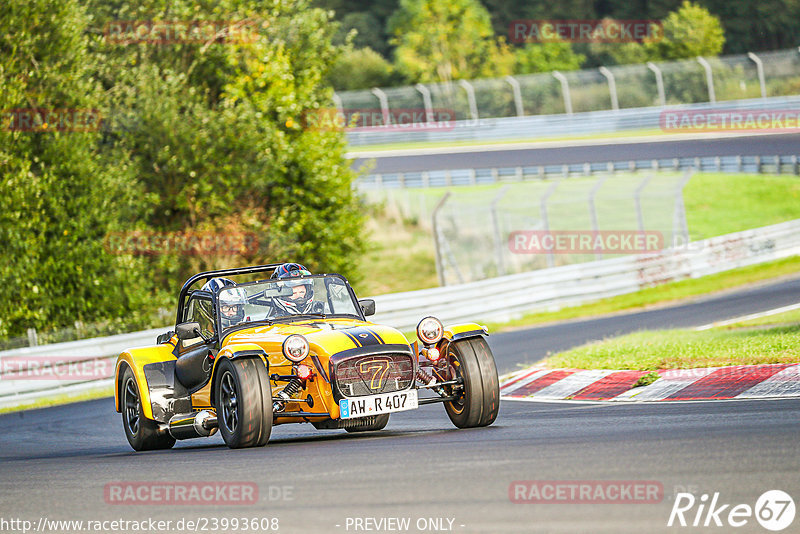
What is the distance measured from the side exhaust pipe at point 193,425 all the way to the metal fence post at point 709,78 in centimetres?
3498

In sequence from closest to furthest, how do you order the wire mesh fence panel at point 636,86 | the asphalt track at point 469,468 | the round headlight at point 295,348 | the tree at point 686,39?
the asphalt track at point 469,468 → the round headlight at point 295,348 → the wire mesh fence panel at point 636,86 → the tree at point 686,39

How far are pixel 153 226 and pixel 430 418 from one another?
53.8 feet

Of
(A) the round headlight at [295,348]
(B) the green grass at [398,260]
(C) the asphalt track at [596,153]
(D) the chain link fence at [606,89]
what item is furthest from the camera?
(D) the chain link fence at [606,89]

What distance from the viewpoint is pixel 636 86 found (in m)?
44.3

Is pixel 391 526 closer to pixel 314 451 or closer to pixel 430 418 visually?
pixel 314 451

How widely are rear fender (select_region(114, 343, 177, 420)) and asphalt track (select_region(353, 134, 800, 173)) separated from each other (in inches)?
1246

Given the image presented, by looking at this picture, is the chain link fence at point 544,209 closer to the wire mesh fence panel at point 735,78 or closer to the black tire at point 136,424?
the wire mesh fence panel at point 735,78

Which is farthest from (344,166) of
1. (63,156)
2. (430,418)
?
(430,418)

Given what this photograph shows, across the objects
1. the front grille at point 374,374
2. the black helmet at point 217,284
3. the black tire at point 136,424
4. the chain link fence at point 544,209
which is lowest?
the chain link fence at point 544,209

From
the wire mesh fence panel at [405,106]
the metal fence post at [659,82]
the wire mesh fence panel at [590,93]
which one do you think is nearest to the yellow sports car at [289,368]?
the metal fence post at [659,82]

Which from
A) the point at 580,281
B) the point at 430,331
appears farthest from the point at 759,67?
the point at 430,331

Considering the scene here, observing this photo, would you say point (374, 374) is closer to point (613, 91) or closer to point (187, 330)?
point (187, 330)

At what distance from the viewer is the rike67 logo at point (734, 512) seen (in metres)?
5.00

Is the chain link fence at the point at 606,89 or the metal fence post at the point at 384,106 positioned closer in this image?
the chain link fence at the point at 606,89
